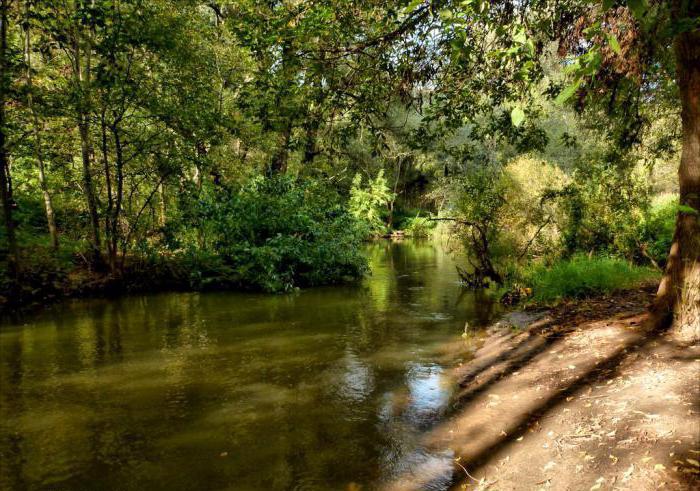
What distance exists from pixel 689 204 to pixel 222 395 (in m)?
5.79

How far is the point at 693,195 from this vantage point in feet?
16.2

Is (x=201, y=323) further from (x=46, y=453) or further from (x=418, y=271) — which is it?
(x=418, y=271)

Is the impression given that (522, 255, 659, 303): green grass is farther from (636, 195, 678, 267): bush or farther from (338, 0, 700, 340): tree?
(338, 0, 700, 340): tree

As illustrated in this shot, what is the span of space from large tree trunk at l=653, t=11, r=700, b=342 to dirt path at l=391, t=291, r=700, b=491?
32cm

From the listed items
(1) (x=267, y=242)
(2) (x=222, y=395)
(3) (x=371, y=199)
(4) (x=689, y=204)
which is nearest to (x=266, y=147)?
(1) (x=267, y=242)

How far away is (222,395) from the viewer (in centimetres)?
574

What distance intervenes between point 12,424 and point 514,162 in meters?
18.2

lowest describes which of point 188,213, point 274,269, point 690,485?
point 690,485

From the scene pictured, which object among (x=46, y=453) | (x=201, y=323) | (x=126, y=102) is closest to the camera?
(x=46, y=453)

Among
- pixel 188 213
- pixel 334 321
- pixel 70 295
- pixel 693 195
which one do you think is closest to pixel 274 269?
pixel 188 213

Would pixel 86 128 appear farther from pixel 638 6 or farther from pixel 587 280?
pixel 638 6

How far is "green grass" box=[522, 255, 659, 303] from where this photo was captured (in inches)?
348

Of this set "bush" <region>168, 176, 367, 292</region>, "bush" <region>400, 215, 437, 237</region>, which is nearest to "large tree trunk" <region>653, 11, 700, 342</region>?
"bush" <region>168, 176, 367, 292</region>

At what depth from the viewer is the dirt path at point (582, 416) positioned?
10.7ft
